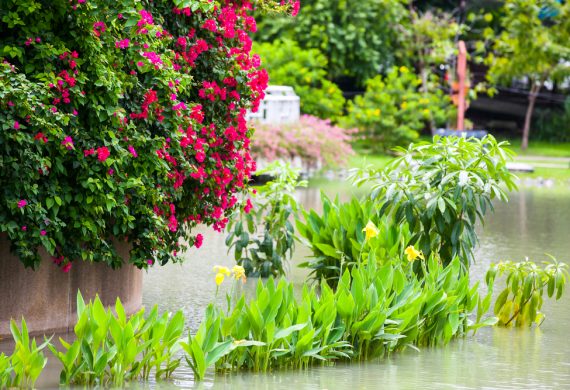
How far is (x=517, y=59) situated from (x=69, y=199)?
25.1 meters

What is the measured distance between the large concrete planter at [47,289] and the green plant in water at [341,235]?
215 cm

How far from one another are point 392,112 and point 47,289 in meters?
24.0

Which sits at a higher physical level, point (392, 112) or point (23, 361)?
point (392, 112)

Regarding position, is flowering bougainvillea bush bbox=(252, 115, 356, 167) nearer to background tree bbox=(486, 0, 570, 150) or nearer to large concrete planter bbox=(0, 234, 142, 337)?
background tree bbox=(486, 0, 570, 150)

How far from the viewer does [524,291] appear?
965 cm

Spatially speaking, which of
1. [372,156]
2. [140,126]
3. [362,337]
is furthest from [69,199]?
[372,156]

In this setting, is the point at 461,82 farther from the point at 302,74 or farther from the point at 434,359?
the point at 434,359

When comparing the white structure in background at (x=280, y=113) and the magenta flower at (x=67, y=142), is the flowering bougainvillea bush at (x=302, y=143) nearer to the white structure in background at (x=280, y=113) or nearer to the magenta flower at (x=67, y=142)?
the white structure in background at (x=280, y=113)

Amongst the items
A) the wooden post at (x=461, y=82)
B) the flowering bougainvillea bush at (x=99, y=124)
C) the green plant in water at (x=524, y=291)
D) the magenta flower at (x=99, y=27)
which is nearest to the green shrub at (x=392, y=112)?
the wooden post at (x=461, y=82)

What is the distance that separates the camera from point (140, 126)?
8781 millimetres

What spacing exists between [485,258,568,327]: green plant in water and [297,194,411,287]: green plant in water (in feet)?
3.01

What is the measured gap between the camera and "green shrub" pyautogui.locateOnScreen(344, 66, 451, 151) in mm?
31703

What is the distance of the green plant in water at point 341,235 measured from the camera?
1020 cm

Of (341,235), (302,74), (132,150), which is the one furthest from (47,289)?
(302,74)
